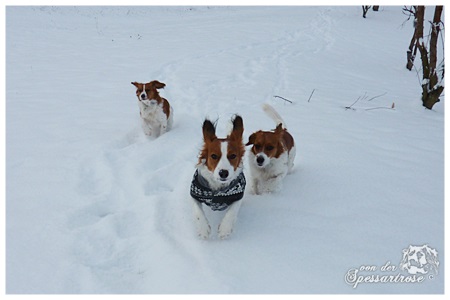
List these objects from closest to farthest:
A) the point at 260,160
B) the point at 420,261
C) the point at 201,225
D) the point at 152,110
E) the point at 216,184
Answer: the point at 420,261 < the point at 201,225 < the point at 216,184 < the point at 260,160 < the point at 152,110

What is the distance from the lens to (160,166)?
4969mm

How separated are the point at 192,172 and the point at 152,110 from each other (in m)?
1.66

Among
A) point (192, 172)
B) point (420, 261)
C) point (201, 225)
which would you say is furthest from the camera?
point (192, 172)

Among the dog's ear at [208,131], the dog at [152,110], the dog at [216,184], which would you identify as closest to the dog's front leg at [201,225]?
the dog at [216,184]

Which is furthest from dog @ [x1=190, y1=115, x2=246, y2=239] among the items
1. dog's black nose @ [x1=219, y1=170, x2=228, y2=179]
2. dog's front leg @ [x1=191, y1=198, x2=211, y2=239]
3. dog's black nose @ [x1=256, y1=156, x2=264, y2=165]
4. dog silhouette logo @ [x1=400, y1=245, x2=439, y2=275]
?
dog silhouette logo @ [x1=400, y1=245, x2=439, y2=275]

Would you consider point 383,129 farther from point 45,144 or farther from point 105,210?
point 45,144

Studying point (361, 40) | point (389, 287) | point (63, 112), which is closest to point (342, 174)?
point (389, 287)

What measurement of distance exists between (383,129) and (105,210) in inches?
189

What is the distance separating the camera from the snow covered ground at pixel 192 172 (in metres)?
3.11

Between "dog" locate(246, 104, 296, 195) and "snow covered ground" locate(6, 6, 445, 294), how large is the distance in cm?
16

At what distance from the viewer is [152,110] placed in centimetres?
585

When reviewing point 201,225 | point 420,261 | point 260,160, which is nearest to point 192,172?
point 260,160

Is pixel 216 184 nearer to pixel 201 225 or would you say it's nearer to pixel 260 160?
pixel 201 225

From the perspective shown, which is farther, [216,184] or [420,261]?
[216,184]
